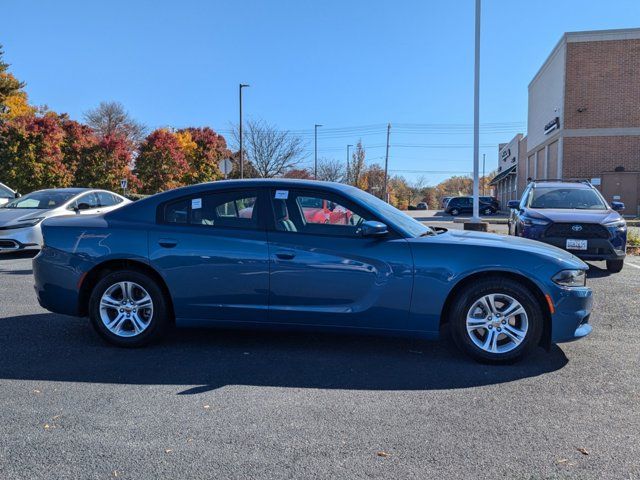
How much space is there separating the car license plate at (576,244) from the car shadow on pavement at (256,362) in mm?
4484

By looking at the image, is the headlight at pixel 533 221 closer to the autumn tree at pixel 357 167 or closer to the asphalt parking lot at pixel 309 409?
the asphalt parking lot at pixel 309 409

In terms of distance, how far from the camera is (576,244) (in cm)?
877

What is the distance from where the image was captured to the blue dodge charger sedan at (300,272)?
4352 mm

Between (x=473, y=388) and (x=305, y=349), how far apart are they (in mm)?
1564

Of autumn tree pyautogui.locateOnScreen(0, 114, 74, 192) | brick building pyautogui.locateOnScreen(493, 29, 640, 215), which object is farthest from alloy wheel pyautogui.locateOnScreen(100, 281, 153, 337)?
brick building pyautogui.locateOnScreen(493, 29, 640, 215)

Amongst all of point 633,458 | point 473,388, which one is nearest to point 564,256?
point 473,388

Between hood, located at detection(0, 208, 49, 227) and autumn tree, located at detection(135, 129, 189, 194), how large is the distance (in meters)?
22.7

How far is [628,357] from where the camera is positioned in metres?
4.61

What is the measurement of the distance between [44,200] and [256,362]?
31.0ft

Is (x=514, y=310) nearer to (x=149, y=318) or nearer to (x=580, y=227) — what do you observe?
(x=149, y=318)

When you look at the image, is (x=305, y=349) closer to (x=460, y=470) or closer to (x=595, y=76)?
(x=460, y=470)

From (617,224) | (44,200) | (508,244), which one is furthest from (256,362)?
(44,200)

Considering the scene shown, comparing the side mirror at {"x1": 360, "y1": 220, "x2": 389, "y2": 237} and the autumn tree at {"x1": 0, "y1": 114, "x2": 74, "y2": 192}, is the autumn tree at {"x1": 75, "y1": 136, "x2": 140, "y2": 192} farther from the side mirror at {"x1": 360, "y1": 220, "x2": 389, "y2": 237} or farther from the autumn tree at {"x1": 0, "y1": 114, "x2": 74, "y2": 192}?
the side mirror at {"x1": 360, "y1": 220, "x2": 389, "y2": 237}

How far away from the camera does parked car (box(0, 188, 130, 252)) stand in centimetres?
1074
